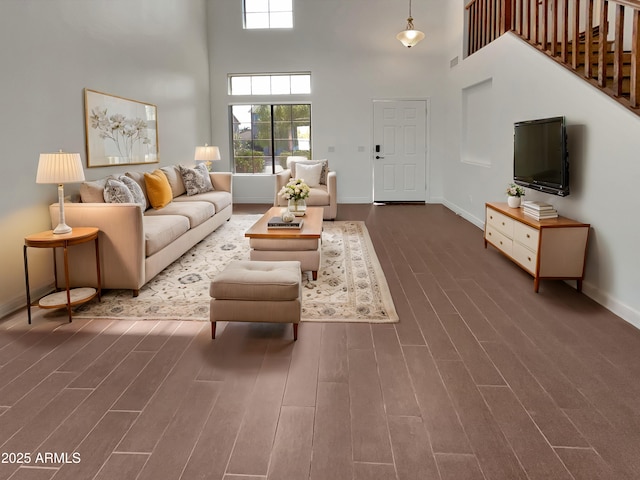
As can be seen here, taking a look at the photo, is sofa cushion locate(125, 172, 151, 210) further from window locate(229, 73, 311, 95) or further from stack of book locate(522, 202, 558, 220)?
window locate(229, 73, 311, 95)

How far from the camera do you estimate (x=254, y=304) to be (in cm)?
302

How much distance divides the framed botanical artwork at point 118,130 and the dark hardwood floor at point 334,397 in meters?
2.09

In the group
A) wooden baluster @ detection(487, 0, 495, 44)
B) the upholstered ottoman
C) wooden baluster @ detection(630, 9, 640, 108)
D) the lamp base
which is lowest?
the upholstered ottoman

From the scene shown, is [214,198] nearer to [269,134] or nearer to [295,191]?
[295,191]

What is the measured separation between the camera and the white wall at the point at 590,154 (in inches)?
131

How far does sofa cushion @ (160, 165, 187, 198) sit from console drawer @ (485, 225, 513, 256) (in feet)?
13.6

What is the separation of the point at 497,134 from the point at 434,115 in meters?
3.33

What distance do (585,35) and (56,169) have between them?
442 cm

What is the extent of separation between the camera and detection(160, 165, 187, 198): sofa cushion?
6.46 metres

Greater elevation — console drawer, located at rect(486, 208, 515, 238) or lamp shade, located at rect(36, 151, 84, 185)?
lamp shade, located at rect(36, 151, 84, 185)

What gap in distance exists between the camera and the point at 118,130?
17.8 feet

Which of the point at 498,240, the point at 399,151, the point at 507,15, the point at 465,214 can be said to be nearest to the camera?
the point at 498,240

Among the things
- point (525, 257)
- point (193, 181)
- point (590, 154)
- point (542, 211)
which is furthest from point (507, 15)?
point (193, 181)

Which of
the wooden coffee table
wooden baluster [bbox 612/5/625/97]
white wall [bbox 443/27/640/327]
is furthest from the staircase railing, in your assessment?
the wooden coffee table
